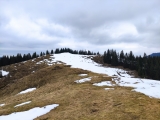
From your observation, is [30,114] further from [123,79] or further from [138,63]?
[138,63]

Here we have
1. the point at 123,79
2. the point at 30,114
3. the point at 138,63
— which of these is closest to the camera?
the point at 30,114

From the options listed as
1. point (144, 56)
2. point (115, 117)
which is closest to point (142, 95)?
point (115, 117)

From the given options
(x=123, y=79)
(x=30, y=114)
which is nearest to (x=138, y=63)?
(x=123, y=79)

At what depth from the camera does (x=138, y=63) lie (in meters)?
128

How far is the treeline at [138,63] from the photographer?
113188 millimetres

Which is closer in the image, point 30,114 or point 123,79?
point 30,114

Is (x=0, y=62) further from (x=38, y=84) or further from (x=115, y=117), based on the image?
(x=115, y=117)

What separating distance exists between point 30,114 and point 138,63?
116 metres

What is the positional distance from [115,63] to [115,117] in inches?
4726

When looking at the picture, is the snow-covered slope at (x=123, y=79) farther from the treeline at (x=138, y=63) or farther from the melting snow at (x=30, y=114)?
the treeline at (x=138, y=63)

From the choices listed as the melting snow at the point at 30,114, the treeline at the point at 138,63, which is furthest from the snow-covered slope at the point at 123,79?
Answer: the treeline at the point at 138,63

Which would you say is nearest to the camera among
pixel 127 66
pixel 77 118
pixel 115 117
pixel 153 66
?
pixel 115 117

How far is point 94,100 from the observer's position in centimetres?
2361

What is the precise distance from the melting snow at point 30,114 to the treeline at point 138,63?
302 feet
